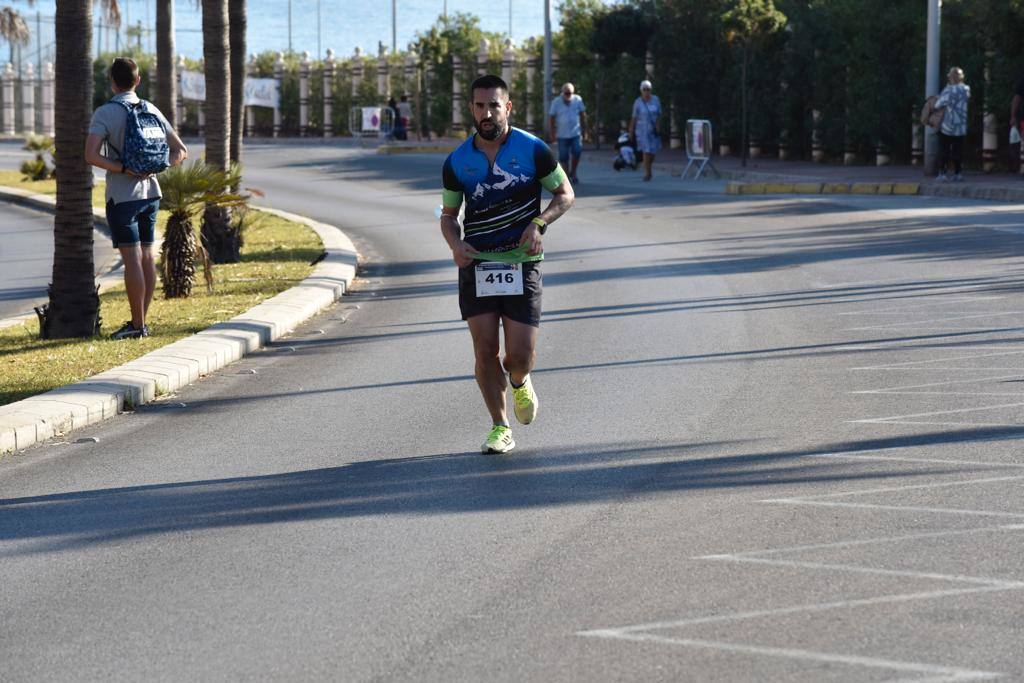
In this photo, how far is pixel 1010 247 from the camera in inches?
671

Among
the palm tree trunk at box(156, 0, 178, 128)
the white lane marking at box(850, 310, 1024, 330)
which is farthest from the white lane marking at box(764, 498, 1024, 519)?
the palm tree trunk at box(156, 0, 178, 128)

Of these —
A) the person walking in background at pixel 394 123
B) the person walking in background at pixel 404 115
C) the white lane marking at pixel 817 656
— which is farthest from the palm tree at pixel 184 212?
the person walking in background at pixel 404 115

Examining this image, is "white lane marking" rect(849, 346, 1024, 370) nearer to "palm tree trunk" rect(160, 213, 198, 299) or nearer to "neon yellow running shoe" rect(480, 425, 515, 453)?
"neon yellow running shoe" rect(480, 425, 515, 453)

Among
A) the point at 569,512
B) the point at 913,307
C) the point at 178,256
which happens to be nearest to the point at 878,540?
the point at 569,512

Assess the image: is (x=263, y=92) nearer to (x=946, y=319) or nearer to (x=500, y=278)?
(x=946, y=319)

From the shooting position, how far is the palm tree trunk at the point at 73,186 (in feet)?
40.1

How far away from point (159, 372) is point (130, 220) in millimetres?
2137

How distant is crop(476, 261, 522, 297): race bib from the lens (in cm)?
774

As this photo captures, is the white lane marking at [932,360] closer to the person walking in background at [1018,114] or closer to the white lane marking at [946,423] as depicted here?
the white lane marking at [946,423]

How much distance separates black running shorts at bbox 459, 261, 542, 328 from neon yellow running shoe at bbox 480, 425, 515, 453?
557mm

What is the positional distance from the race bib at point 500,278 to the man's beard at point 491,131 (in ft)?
2.02

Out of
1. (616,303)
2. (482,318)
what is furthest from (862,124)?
(482,318)

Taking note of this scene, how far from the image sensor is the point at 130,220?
12047 mm

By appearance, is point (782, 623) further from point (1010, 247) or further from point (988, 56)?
point (988, 56)
